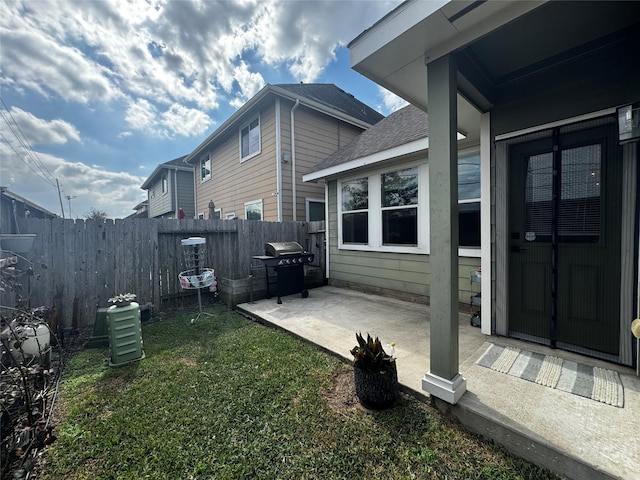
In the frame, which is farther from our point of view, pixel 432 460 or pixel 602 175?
pixel 602 175

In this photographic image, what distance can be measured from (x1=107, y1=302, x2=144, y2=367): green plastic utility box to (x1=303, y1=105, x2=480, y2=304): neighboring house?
13.3 feet

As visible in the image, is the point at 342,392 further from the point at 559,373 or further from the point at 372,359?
the point at 559,373

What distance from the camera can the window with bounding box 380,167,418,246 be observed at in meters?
4.67

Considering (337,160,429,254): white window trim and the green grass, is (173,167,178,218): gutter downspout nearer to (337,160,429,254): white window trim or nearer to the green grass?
(337,160,429,254): white window trim

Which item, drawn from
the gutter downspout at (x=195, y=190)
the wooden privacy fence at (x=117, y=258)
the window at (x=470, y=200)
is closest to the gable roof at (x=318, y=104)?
the gutter downspout at (x=195, y=190)

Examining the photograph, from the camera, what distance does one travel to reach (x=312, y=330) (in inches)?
139

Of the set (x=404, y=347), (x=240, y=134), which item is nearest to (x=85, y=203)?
(x=240, y=134)

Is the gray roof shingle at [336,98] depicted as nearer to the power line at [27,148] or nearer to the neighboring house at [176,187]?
the power line at [27,148]

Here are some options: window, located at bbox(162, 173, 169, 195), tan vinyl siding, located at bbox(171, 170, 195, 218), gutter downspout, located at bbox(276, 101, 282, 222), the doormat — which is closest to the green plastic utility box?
the doormat

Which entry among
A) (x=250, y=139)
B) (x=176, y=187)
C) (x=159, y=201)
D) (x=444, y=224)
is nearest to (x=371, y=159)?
(x=444, y=224)

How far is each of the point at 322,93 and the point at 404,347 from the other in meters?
8.88

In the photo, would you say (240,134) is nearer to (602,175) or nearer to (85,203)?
(602,175)

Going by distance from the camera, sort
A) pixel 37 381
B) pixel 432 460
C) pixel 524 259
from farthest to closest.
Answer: pixel 524 259, pixel 37 381, pixel 432 460

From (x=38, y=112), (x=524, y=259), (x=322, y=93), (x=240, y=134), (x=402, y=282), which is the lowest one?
(x=402, y=282)
